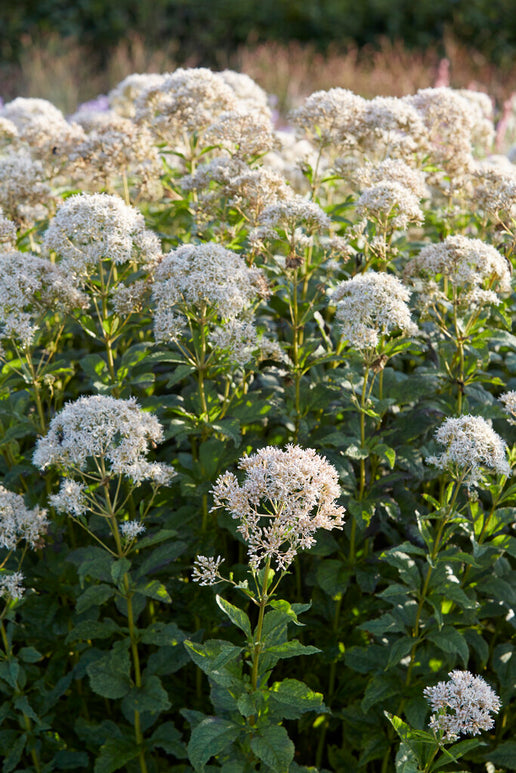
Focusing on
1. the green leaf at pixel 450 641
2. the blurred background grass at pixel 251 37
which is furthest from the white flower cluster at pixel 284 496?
the blurred background grass at pixel 251 37

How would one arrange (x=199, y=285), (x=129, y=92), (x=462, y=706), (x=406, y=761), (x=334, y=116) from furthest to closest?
(x=129, y=92), (x=334, y=116), (x=199, y=285), (x=406, y=761), (x=462, y=706)

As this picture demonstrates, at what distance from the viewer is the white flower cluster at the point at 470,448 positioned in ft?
9.34

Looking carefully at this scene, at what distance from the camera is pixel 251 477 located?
2486mm

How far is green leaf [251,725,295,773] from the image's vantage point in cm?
248

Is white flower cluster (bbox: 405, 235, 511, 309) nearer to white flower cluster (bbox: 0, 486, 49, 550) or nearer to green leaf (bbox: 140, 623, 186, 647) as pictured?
green leaf (bbox: 140, 623, 186, 647)

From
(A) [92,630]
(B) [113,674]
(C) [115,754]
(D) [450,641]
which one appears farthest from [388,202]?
(C) [115,754]

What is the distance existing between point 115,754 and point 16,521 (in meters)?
1.07

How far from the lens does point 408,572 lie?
3.12 m

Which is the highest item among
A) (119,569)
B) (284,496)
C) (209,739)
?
(284,496)

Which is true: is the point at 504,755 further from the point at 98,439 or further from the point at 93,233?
the point at 93,233

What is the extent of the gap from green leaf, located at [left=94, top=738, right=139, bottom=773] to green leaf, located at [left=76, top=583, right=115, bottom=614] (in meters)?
0.62

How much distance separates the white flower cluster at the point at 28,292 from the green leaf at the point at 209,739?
5.81ft

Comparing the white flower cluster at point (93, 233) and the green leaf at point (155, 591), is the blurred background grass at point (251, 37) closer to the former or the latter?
the white flower cluster at point (93, 233)

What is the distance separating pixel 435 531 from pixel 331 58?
17022 millimetres
